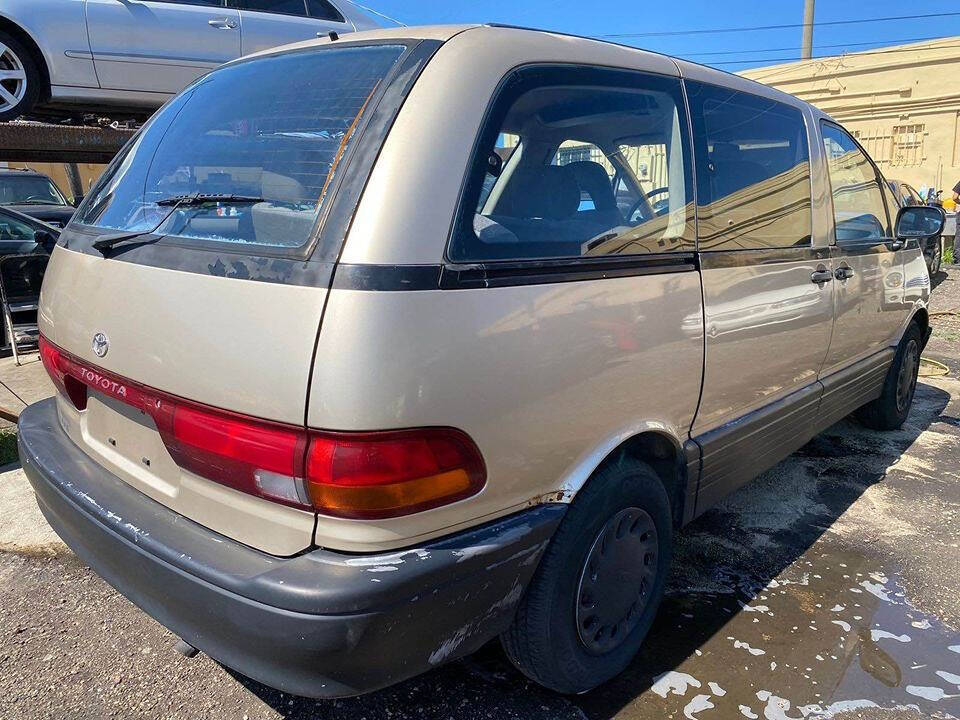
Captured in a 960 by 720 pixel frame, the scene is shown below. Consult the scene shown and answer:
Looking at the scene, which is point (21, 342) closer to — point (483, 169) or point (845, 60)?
point (483, 169)

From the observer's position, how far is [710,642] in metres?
2.54

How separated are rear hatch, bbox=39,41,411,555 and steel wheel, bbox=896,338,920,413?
4.10 meters

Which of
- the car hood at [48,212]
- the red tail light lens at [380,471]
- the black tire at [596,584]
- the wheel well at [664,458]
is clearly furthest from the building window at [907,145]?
the red tail light lens at [380,471]

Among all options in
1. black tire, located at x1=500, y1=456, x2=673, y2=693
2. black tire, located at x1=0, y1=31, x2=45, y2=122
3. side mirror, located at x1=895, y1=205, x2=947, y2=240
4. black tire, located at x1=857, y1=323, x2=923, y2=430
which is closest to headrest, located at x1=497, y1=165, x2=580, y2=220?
black tire, located at x1=500, y1=456, x2=673, y2=693

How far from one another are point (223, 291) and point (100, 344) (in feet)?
1.80

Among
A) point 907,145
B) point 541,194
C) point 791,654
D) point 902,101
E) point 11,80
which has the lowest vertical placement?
point 791,654

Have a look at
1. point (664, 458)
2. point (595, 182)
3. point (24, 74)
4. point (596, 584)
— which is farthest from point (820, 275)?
point (24, 74)

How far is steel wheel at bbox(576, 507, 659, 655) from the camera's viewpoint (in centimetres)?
215

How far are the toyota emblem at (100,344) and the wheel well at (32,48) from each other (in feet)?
15.8

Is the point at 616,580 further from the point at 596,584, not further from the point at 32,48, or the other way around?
the point at 32,48

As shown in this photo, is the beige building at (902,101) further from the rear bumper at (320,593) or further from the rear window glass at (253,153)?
the rear bumper at (320,593)

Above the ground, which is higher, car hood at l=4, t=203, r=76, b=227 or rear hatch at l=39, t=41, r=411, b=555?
car hood at l=4, t=203, r=76, b=227

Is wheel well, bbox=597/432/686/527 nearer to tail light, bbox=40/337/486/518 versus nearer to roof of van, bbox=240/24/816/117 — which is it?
tail light, bbox=40/337/486/518

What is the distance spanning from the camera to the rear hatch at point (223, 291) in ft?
5.31
